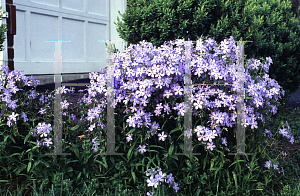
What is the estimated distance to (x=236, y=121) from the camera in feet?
7.94

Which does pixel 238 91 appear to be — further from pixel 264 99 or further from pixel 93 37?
pixel 93 37

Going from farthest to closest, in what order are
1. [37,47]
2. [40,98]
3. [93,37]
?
1. [93,37]
2. [37,47]
3. [40,98]

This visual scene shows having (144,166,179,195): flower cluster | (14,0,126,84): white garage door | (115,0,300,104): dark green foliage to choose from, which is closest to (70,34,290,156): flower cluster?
(144,166,179,195): flower cluster

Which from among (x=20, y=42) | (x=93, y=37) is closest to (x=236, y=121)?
(x=20, y=42)

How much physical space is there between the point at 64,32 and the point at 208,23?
2.86m

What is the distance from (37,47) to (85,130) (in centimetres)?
304

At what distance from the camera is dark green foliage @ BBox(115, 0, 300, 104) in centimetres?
408

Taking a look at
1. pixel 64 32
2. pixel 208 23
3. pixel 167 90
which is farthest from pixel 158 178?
→ pixel 64 32

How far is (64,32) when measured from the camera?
559 cm

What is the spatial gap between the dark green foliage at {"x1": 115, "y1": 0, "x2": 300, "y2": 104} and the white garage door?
146 centimetres

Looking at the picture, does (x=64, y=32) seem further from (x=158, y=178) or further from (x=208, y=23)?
(x=158, y=178)

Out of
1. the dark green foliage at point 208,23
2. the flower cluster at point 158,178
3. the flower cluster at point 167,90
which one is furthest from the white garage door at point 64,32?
the flower cluster at point 158,178

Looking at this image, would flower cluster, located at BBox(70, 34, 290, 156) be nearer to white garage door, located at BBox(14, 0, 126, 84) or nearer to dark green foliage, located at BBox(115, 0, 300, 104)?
dark green foliage, located at BBox(115, 0, 300, 104)

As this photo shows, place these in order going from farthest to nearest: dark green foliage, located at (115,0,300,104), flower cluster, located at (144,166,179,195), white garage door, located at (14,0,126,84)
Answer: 1. white garage door, located at (14,0,126,84)
2. dark green foliage, located at (115,0,300,104)
3. flower cluster, located at (144,166,179,195)
